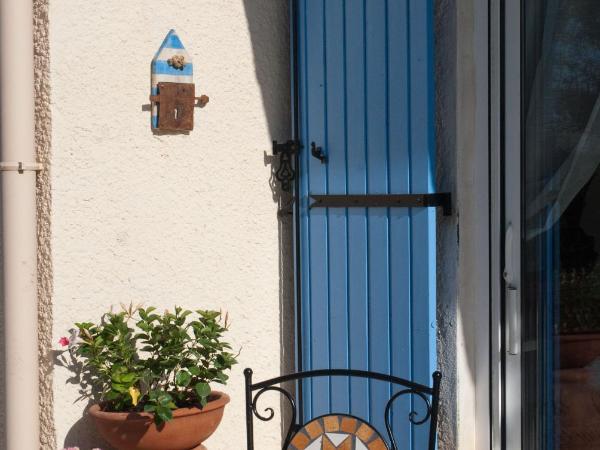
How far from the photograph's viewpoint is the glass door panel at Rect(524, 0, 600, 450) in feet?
9.27

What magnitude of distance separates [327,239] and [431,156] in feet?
2.06

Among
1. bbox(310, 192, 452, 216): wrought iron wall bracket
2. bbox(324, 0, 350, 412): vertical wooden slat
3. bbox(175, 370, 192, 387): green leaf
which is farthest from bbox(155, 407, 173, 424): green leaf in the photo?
bbox(310, 192, 452, 216): wrought iron wall bracket

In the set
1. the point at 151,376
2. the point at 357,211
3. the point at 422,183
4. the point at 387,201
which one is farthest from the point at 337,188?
the point at 151,376

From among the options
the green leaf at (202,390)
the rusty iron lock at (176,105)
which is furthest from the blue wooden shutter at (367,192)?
the green leaf at (202,390)

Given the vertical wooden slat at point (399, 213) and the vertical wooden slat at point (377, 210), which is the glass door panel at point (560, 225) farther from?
the vertical wooden slat at point (377, 210)

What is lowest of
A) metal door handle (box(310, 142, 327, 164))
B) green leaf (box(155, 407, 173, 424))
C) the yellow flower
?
green leaf (box(155, 407, 173, 424))

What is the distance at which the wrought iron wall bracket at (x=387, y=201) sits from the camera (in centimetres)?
326

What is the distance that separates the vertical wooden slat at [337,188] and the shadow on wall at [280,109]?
0.99 ft

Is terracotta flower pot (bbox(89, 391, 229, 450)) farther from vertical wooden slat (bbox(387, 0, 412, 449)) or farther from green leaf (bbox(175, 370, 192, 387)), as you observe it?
vertical wooden slat (bbox(387, 0, 412, 449))

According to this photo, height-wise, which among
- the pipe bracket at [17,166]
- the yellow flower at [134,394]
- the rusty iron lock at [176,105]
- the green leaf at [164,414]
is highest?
the rusty iron lock at [176,105]

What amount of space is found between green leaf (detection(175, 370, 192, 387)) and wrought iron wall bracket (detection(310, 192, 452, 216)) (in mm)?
897

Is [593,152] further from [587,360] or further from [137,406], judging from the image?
[137,406]

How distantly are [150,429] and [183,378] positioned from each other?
0.68ft

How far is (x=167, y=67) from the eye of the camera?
138 inches
